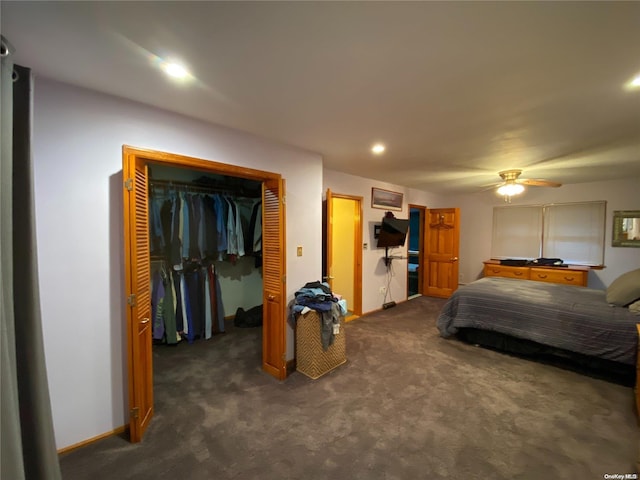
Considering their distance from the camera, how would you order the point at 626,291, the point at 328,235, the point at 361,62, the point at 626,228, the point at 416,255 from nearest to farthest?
the point at 361,62 < the point at 626,291 < the point at 328,235 < the point at 626,228 < the point at 416,255

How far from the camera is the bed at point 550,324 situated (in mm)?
2449

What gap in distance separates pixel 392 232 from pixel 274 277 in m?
2.69

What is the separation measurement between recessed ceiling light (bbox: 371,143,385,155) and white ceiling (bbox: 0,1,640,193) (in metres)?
0.28

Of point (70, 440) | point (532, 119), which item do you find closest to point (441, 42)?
point (532, 119)

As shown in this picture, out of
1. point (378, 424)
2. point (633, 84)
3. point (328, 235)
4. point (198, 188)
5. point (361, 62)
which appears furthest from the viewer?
point (198, 188)

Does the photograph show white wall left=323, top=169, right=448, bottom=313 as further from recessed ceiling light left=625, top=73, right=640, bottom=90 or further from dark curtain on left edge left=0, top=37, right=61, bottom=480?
dark curtain on left edge left=0, top=37, right=61, bottom=480

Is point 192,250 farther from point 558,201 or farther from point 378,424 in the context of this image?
point 558,201

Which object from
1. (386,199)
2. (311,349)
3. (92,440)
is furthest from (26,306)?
(386,199)

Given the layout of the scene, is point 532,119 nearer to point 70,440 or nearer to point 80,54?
point 80,54

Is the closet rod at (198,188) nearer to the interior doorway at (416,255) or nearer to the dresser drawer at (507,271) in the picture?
the interior doorway at (416,255)

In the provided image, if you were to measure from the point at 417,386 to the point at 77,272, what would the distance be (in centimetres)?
277

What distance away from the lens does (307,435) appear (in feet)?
6.04

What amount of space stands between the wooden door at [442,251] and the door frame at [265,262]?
4.11m

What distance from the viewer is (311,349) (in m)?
2.56
